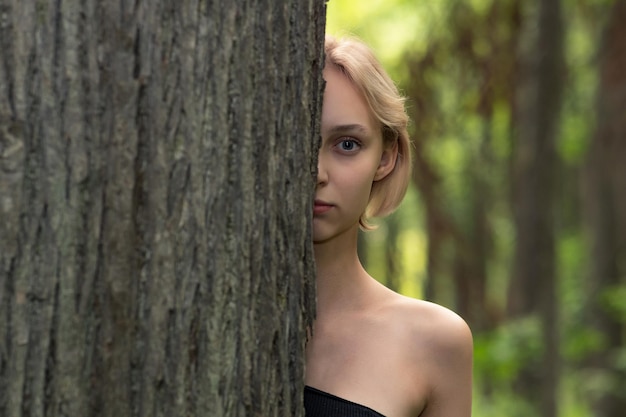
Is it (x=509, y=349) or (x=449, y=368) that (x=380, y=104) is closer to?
(x=449, y=368)

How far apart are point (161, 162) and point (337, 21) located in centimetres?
1469

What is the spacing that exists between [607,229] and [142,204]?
49.7 ft

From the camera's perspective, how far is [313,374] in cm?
250

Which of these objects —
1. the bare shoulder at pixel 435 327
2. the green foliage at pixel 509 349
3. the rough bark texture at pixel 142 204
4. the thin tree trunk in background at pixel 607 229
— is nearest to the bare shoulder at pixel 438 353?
the bare shoulder at pixel 435 327

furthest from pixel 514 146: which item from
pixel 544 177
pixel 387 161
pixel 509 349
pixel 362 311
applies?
pixel 362 311

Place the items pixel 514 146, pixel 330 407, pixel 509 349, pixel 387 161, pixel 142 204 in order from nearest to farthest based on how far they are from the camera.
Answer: pixel 142 204
pixel 330 407
pixel 387 161
pixel 509 349
pixel 514 146

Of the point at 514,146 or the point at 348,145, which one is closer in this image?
the point at 348,145

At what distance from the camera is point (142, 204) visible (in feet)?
5.79

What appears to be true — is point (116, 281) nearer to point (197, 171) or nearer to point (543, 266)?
point (197, 171)

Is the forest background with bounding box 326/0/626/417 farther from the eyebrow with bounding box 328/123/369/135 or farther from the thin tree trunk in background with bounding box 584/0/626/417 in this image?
the eyebrow with bounding box 328/123/369/135

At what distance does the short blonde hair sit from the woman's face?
0.03 metres

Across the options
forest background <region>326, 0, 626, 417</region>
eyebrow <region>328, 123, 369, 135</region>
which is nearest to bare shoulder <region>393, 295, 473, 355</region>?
eyebrow <region>328, 123, 369, 135</region>

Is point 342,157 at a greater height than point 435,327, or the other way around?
point 342,157

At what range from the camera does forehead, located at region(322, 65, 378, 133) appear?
8.01ft
